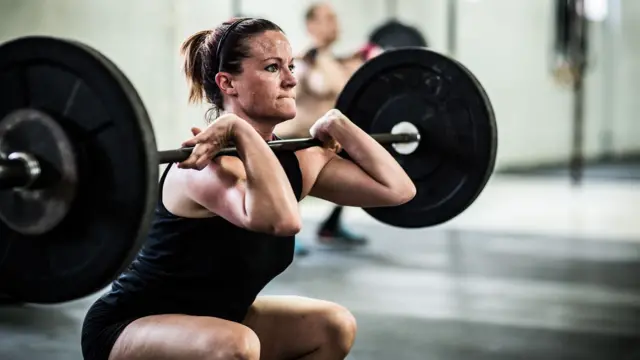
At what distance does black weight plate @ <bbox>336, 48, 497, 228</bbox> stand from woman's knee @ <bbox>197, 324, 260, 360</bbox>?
0.68 m

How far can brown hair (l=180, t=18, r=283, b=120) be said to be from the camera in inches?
64.9

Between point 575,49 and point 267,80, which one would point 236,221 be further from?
→ point 575,49

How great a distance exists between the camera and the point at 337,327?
184cm

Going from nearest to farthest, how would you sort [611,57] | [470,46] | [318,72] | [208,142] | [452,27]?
1. [208,142]
2. [318,72]
3. [452,27]
4. [470,46]
5. [611,57]

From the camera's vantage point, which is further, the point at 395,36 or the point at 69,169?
the point at 395,36

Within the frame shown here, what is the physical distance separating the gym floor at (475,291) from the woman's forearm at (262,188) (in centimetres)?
125

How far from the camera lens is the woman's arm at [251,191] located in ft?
4.89

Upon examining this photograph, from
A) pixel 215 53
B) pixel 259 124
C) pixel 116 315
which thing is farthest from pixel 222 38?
pixel 116 315

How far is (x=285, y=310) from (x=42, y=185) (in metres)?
0.63

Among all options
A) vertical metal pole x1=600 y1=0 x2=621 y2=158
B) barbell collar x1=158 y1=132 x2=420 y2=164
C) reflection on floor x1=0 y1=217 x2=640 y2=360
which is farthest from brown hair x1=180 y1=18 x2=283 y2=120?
vertical metal pole x1=600 y1=0 x2=621 y2=158

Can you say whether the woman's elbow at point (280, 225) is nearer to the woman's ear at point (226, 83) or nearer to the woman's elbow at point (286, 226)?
the woman's elbow at point (286, 226)

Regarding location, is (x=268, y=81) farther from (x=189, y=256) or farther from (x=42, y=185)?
(x=42, y=185)

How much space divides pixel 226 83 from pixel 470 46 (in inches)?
257

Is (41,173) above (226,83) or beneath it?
beneath
